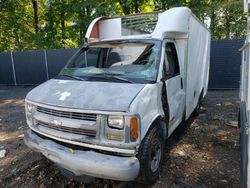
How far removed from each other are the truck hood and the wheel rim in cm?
81

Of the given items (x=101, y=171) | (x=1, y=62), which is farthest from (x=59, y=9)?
(x=101, y=171)

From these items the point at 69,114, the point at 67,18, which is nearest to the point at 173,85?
the point at 69,114

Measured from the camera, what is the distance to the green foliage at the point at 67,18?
15.0m

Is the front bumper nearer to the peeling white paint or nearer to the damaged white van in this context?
the damaged white van

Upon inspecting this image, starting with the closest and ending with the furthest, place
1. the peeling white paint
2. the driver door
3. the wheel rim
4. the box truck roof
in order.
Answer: the peeling white paint → the wheel rim → the driver door → the box truck roof

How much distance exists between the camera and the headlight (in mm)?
2791

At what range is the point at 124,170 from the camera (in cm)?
271

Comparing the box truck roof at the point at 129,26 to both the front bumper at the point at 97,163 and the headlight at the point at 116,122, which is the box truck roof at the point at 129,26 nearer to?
the headlight at the point at 116,122

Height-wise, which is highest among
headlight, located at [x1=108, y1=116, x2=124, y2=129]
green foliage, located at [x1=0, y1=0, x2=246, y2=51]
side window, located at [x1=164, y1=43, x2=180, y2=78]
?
green foliage, located at [x1=0, y1=0, x2=246, y2=51]

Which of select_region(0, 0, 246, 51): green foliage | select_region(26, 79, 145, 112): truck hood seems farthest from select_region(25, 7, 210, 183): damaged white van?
select_region(0, 0, 246, 51): green foliage

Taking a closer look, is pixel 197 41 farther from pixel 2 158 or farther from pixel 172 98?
pixel 2 158

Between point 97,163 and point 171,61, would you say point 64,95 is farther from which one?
point 171,61

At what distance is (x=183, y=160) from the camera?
4.07 m

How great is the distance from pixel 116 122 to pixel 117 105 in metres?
0.19
